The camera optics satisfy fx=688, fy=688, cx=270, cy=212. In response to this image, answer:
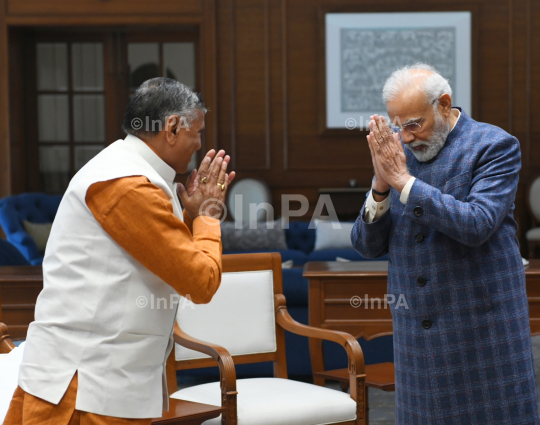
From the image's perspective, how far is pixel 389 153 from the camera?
168cm

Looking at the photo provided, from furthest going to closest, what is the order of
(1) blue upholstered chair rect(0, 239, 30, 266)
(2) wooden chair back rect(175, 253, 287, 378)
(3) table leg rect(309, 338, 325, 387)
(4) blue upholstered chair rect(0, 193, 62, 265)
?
1. (4) blue upholstered chair rect(0, 193, 62, 265)
2. (1) blue upholstered chair rect(0, 239, 30, 266)
3. (3) table leg rect(309, 338, 325, 387)
4. (2) wooden chair back rect(175, 253, 287, 378)

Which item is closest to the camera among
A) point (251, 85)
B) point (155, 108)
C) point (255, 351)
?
point (155, 108)

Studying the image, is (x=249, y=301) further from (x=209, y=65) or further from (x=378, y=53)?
(x=378, y=53)

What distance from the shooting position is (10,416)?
4.67 ft

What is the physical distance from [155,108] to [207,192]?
218 millimetres

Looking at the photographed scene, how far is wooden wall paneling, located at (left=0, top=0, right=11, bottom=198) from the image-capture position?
7453mm

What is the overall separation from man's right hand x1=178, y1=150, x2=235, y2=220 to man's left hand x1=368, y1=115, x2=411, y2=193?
0.37m

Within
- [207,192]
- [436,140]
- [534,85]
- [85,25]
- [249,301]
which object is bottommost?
[249,301]

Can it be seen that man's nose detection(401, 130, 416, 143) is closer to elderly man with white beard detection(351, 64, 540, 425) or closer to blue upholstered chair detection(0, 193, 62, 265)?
elderly man with white beard detection(351, 64, 540, 425)

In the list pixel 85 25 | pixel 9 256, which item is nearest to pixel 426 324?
pixel 9 256

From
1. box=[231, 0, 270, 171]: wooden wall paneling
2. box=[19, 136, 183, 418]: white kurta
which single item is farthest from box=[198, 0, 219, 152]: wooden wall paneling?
box=[19, 136, 183, 418]: white kurta

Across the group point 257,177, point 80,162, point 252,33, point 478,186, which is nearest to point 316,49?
point 252,33

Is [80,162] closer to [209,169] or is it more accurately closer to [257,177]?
[257,177]

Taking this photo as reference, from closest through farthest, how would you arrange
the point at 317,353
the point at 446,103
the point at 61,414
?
1. the point at 61,414
2. the point at 446,103
3. the point at 317,353
